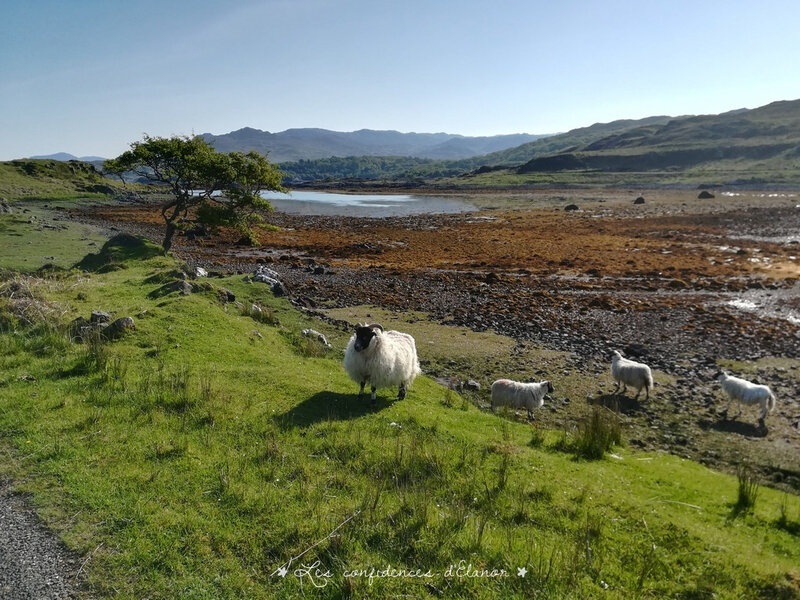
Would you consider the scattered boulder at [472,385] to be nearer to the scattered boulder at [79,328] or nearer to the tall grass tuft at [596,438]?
the tall grass tuft at [596,438]

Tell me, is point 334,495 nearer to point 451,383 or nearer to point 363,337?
point 363,337

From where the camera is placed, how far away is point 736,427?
561 inches

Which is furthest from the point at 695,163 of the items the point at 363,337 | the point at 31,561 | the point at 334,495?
the point at 31,561

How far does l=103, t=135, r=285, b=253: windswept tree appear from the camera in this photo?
1086 inches

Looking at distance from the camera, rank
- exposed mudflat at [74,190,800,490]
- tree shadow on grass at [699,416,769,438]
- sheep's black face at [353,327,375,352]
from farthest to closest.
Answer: exposed mudflat at [74,190,800,490]
tree shadow on grass at [699,416,769,438]
sheep's black face at [353,327,375,352]

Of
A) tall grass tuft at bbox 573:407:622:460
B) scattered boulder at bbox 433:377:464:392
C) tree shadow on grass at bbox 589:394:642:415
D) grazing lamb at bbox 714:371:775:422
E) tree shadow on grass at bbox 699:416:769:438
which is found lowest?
tree shadow on grass at bbox 699:416:769:438

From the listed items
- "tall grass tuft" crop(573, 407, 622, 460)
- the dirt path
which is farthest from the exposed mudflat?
the dirt path

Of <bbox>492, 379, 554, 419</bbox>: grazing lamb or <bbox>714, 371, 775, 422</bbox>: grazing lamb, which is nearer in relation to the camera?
<bbox>714, 371, 775, 422</bbox>: grazing lamb

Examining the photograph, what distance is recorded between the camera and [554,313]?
25750mm

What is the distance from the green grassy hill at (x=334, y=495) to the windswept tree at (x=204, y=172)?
17001 millimetres

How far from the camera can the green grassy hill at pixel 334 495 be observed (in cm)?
628

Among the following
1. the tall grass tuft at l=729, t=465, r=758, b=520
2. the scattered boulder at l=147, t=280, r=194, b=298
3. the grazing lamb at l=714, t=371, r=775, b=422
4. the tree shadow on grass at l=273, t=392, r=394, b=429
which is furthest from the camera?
the scattered boulder at l=147, t=280, r=194, b=298

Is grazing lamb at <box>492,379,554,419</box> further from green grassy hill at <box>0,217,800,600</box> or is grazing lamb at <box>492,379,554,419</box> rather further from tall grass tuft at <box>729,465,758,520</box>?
tall grass tuft at <box>729,465,758,520</box>

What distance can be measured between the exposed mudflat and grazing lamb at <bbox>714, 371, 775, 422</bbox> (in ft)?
1.80
